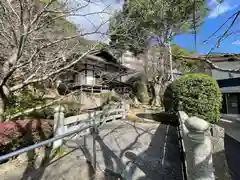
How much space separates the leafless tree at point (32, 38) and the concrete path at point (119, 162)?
7.74 feet

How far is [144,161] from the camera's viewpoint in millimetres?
3941

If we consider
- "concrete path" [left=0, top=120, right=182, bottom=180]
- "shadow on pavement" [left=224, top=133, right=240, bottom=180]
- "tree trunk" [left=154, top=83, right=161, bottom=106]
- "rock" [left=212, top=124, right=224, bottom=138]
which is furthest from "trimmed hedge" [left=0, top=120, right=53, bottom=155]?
"tree trunk" [left=154, top=83, right=161, bottom=106]

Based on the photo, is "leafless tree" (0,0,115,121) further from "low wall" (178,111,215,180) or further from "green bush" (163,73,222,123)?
"green bush" (163,73,222,123)

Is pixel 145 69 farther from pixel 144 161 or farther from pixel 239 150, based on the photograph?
pixel 144 161

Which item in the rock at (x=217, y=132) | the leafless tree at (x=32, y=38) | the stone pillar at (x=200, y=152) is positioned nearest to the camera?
the stone pillar at (x=200, y=152)

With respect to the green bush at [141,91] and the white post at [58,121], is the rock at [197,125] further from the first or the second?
the green bush at [141,91]

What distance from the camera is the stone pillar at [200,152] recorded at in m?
2.19

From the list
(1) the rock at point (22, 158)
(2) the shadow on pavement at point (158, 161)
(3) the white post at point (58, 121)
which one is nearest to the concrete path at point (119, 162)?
(2) the shadow on pavement at point (158, 161)

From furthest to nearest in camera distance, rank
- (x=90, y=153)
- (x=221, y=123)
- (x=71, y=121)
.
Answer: (x=221, y=123)
(x=71, y=121)
(x=90, y=153)

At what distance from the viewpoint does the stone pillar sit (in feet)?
7.18

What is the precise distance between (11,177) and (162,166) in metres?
3.30

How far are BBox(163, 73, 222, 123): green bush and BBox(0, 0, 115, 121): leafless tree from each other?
430 cm

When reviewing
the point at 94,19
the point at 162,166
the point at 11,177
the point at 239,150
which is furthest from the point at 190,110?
the point at 11,177

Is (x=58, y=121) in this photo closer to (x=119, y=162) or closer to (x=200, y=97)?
(x=119, y=162)
